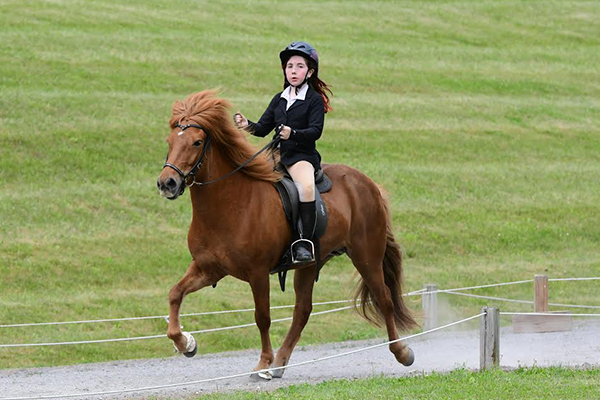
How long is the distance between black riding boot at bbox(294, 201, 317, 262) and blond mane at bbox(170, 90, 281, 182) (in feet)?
1.41

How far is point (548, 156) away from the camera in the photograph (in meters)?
28.2

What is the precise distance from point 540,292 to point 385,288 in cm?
386

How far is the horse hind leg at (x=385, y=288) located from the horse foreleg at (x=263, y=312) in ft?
4.86

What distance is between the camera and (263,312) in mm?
10617

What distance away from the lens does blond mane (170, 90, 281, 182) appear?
32.8 ft

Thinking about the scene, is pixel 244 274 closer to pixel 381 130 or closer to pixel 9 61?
pixel 381 130

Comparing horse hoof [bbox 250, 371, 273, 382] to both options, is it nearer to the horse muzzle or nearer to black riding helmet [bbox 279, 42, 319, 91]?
the horse muzzle

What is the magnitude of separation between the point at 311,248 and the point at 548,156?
18.9 meters

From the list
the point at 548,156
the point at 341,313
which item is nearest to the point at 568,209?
the point at 548,156

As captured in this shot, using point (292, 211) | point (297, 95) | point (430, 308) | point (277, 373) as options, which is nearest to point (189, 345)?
point (277, 373)

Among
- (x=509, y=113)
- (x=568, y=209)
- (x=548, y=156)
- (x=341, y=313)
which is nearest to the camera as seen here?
(x=341, y=313)

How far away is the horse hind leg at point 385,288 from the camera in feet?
38.4

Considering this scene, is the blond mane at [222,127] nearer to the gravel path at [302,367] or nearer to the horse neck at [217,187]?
the horse neck at [217,187]

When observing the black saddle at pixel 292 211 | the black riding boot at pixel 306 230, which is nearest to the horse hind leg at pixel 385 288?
the black saddle at pixel 292 211
